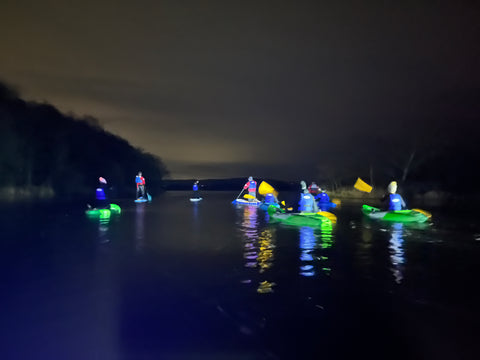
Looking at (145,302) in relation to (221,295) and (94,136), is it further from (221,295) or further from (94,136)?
(94,136)

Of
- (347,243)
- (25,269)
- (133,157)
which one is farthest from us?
(133,157)

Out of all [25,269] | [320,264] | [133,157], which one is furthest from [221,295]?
[133,157]

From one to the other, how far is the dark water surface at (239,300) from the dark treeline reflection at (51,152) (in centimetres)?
4161

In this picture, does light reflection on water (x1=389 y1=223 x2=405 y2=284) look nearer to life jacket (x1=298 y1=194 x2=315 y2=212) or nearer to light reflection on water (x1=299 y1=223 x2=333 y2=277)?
light reflection on water (x1=299 y1=223 x2=333 y2=277)

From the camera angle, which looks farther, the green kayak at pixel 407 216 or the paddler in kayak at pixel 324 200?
the paddler in kayak at pixel 324 200

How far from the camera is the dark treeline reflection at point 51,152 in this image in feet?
160

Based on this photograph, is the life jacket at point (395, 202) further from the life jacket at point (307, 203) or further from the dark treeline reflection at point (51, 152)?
the dark treeline reflection at point (51, 152)

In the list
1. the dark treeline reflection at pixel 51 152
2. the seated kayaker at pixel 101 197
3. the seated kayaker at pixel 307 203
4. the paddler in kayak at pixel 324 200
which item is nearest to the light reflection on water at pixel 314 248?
the seated kayaker at pixel 307 203

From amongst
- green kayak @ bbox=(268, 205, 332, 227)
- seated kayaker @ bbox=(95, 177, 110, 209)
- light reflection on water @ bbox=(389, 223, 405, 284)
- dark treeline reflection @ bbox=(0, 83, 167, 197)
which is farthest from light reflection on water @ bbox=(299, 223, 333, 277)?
dark treeline reflection @ bbox=(0, 83, 167, 197)

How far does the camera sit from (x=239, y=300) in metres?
6.88

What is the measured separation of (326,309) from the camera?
251 inches

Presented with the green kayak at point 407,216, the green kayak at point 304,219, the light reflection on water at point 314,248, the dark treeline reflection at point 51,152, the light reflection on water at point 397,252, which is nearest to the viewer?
the light reflection on water at point 397,252

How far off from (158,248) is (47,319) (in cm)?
689

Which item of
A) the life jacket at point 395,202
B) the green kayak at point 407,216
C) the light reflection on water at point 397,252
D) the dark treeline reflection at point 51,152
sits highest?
the dark treeline reflection at point 51,152
